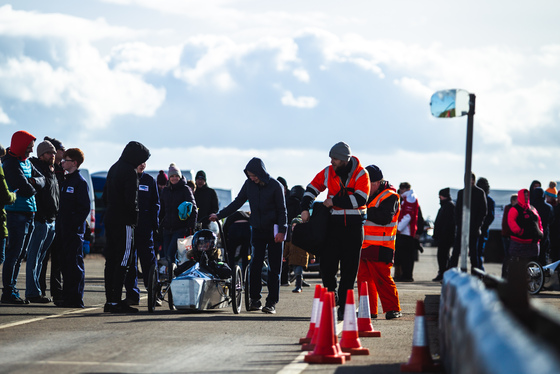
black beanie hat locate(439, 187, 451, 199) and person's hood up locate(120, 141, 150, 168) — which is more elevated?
black beanie hat locate(439, 187, 451, 199)

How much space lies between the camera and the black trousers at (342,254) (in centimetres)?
1148

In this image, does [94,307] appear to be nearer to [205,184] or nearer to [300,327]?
[300,327]

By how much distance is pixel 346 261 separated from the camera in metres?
11.5

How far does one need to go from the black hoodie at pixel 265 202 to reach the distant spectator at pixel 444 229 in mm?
8951

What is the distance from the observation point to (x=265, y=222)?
1286 cm

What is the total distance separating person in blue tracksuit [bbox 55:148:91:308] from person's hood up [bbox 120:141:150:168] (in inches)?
34.7

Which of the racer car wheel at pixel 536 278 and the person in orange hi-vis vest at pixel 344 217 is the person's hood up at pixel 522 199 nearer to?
the racer car wheel at pixel 536 278

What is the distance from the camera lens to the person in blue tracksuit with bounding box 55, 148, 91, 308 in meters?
12.8

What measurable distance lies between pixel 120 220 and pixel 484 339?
8480mm

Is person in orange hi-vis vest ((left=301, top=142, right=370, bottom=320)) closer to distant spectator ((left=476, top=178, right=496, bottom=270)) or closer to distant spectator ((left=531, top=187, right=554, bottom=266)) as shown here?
distant spectator ((left=476, top=178, right=496, bottom=270))

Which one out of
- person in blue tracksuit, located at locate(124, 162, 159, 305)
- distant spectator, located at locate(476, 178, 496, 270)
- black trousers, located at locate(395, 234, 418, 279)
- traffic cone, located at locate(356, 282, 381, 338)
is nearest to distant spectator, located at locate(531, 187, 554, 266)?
distant spectator, located at locate(476, 178, 496, 270)

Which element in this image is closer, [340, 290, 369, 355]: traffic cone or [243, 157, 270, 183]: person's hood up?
[340, 290, 369, 355]: traffic cone

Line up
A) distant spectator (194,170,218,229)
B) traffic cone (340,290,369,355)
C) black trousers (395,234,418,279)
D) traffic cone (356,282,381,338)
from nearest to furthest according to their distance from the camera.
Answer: traffic cone (340,290,369,355)
traffic cone (356,282,381,338)
distant spectator (194,170,218,229)
black trousers (395,234,418,279)

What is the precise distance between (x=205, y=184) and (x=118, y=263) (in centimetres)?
740
